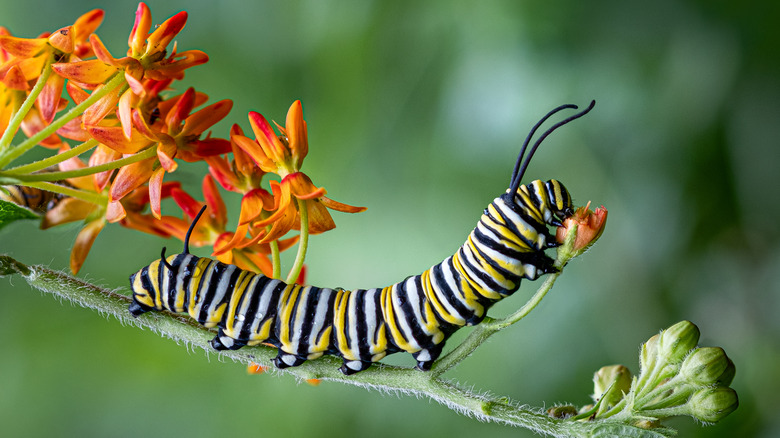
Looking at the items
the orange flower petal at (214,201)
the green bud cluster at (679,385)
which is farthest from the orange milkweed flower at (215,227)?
the green bud cluster at (679,385)

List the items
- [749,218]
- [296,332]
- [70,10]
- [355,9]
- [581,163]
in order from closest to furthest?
[296,332], [749,218], [581,163], [355,9], [70,10]

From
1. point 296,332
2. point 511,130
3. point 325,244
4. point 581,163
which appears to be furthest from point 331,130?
point 296,332

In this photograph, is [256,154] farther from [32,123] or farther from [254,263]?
[32,123]

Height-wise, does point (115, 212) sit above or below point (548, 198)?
below

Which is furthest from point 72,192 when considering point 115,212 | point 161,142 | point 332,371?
point 332,371

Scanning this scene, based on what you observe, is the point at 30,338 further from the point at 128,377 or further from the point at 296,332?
the point at 296,332

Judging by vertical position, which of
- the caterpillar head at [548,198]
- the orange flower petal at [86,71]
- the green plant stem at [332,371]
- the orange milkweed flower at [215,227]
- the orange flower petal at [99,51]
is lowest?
the green plant stem at [332,371]

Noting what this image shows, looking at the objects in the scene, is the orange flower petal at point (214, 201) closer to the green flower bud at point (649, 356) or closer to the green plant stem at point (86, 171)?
the green plant stem at point (86, 171)
